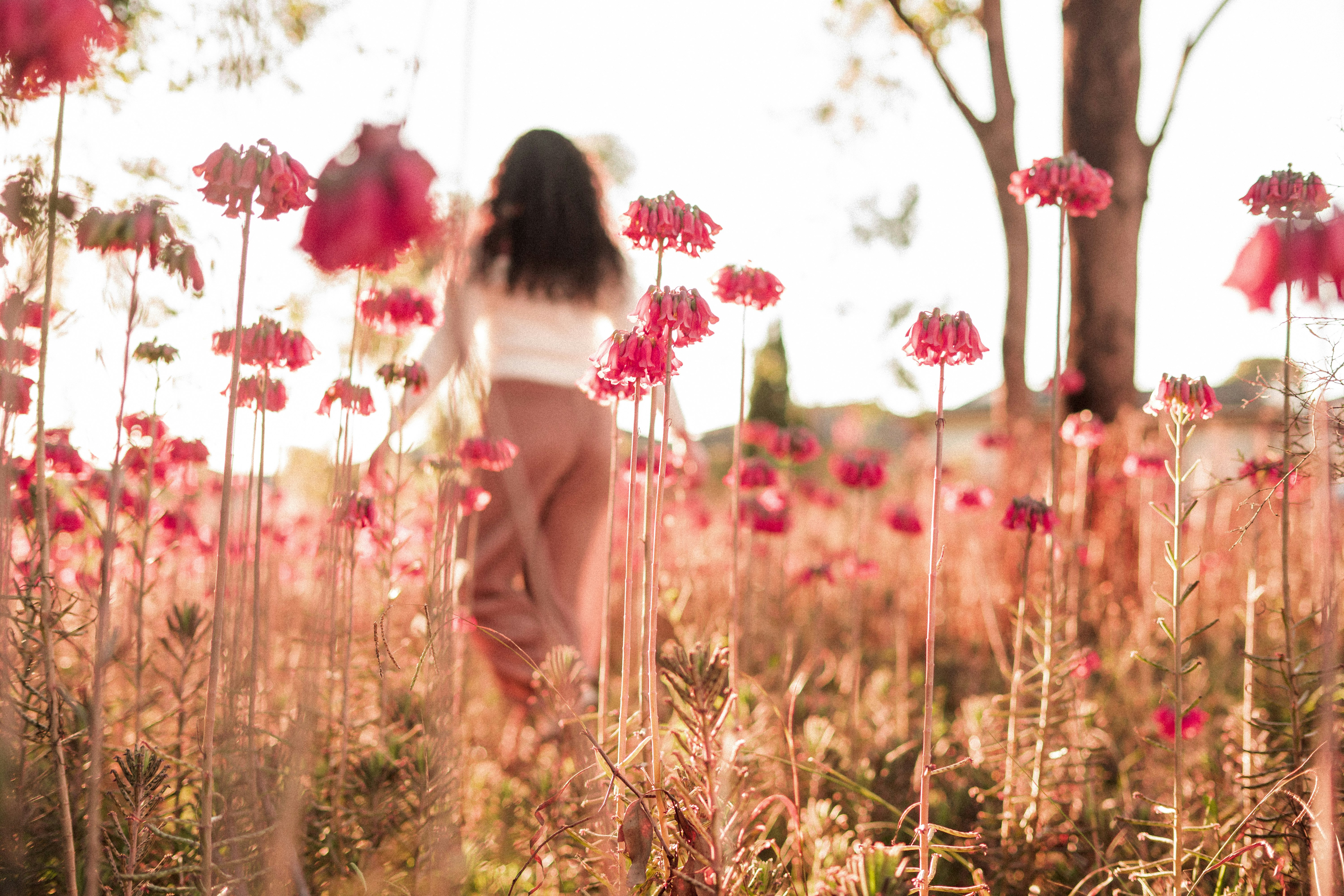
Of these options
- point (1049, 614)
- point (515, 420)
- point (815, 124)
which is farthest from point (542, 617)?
point (815, 124)

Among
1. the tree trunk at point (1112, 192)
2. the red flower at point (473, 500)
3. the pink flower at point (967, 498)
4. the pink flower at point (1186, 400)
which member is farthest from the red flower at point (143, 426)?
the tree trunk at point (1112, 192)

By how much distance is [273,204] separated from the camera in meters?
1.07

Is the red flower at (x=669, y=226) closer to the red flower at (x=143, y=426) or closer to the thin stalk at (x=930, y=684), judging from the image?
the thin stalk at (x=930, y=684)

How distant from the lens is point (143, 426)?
1829mm

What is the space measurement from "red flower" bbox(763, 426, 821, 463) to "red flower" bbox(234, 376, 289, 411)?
1.95m

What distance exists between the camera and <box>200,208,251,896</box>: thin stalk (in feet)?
3.01

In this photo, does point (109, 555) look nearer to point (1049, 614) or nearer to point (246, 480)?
point (246, 480)

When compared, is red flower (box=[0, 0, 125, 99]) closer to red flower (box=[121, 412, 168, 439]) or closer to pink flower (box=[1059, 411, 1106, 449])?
red flower (box=[121, 412, 168, 439])

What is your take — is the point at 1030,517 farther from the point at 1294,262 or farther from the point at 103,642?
the point at 103,642

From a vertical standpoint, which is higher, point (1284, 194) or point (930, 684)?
point (1284, 194)

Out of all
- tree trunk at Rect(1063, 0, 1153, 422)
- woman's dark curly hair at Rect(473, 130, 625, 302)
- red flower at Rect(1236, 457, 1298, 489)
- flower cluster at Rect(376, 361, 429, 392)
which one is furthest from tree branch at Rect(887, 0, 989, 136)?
flower cluster at Rect(376, 361, 429, 392)

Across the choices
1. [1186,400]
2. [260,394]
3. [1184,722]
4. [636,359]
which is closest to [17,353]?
[260,394]

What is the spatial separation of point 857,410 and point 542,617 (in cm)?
915

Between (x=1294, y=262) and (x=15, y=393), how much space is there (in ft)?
5.05
